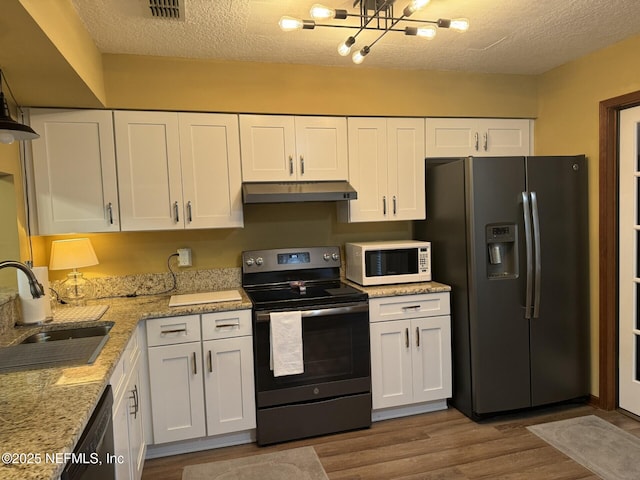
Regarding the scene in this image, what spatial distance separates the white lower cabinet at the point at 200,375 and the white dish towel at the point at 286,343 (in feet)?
0.51

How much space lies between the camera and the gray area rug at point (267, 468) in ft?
7.79

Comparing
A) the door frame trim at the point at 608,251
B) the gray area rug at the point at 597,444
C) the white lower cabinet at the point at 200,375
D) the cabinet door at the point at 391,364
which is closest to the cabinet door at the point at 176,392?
the white lower cabinet at the point at 200,375

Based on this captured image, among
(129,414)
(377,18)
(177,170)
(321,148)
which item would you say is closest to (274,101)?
(321,148)

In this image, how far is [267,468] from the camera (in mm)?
2447

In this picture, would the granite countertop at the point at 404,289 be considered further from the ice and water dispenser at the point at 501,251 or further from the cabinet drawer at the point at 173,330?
the cabinet drawer at the point at 173,330

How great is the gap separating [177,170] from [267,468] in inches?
73.0

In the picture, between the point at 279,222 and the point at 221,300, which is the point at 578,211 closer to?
the point at 279,222

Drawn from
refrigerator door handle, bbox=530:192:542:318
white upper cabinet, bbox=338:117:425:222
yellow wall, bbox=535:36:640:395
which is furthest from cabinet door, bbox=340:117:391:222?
yellow wall, bbox=535:36:640:395

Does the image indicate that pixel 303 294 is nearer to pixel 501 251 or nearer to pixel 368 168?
pixel 368 168

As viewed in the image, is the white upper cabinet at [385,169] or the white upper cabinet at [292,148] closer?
the white upper cabinet at [292,148]

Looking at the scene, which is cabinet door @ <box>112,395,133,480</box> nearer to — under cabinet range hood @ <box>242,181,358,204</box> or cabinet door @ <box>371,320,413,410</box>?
under cabinet range hood @ <box>242,181,358,204</box>

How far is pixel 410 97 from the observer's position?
3174mm

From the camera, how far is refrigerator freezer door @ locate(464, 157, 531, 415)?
9.19ft

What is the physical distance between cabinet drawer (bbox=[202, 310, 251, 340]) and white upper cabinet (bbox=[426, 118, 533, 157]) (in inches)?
69.9
